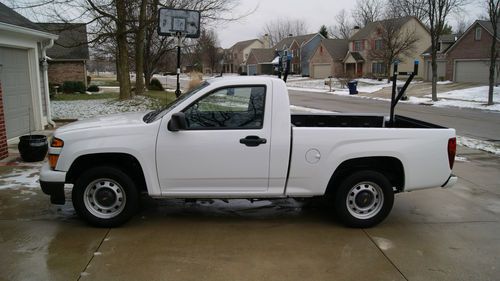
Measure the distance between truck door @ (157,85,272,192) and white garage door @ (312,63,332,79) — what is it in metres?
60.4

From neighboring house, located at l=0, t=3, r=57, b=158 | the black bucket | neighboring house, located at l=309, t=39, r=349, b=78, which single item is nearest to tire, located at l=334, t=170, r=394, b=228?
the black bucket

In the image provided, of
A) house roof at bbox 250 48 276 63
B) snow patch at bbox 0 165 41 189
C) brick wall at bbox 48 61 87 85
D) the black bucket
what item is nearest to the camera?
snow patch at bbox 0 165 41 189

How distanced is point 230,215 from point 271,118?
144cm

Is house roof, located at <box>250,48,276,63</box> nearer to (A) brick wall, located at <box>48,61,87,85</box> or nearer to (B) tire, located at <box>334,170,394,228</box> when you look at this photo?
(A) brick wall, located at <box>48,61,87,85</box>

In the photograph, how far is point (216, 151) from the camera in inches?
194

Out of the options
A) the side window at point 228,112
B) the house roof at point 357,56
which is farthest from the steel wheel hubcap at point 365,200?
the house roof at point 357,56

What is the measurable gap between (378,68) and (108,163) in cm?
5622

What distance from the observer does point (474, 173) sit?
8.13 meters

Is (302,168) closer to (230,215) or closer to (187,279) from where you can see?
(230,215)

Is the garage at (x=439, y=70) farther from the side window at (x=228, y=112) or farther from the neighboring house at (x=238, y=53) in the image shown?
the neighboring house at (x=238, y=53)

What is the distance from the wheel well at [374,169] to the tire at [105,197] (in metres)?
2.32

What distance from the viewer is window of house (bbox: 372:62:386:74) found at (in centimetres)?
A: 5668

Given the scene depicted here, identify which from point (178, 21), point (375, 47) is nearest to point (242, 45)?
point (375, 47)

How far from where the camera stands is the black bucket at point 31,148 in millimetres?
8320
